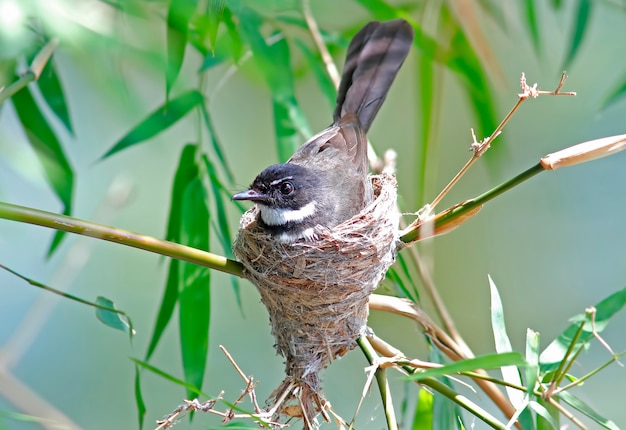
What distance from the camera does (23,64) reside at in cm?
247

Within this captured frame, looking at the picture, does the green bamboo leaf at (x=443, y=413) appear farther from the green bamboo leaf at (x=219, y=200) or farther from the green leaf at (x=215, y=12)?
the green leaf at (x=215, y=12)

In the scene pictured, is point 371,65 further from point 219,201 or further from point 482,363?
point 482,363

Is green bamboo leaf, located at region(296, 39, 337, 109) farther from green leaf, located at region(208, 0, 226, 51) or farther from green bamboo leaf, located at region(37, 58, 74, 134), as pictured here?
green leaf, located at region(208, 0, 226, 51)

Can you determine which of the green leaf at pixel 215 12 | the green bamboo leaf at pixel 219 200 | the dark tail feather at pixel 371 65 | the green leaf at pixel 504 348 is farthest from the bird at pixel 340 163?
the green leaf at pixel 215 12

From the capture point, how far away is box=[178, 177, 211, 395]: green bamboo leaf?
105 inches

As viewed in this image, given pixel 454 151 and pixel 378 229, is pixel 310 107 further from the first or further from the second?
pixel 378 229

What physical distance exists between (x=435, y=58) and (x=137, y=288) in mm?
3008

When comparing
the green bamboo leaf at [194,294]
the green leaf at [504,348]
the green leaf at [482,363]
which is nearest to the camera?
the green leaf at [482,363]

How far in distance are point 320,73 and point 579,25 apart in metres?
1.12

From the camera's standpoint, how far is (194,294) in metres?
2.76

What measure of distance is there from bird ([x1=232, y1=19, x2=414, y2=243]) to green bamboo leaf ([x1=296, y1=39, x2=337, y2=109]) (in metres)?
0.05

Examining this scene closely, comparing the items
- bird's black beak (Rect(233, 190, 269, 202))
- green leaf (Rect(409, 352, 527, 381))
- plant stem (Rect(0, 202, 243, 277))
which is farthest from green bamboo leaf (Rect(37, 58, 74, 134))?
green leaf (Rect(409, 352, 527, 381))

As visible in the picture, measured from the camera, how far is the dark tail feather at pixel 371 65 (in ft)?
11.0

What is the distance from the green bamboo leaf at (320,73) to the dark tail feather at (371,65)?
Answer: 5cm
